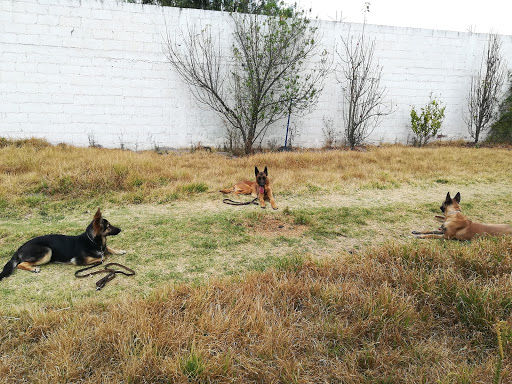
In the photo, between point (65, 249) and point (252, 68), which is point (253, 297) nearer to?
point (65, 249)

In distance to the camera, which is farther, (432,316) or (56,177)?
(56,177)

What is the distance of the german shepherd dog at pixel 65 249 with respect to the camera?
119 inches

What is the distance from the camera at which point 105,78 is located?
836 cm

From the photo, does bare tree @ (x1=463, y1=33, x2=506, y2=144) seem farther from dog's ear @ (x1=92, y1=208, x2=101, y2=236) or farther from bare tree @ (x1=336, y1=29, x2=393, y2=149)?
dog's ear @ (x1=92, y1=208, x2=101, y2=236)

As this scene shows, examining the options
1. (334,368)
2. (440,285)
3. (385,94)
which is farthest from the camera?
(385,94)

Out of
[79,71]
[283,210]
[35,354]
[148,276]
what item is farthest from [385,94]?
[35,354]

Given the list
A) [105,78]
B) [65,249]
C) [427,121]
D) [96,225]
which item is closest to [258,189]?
[96,225]

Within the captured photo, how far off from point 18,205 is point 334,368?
5.03 metres

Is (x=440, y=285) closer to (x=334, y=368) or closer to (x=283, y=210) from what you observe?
(x=334, y=368)

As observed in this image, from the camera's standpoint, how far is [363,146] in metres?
10.3

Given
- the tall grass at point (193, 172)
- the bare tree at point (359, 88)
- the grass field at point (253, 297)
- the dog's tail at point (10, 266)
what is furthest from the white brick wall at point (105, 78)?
the dog's tail at point (10, 266)

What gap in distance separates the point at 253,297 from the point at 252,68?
764 centimetres

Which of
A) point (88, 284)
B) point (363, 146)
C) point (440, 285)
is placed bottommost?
point (88, 284)

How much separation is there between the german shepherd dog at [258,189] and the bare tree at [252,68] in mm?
3629
